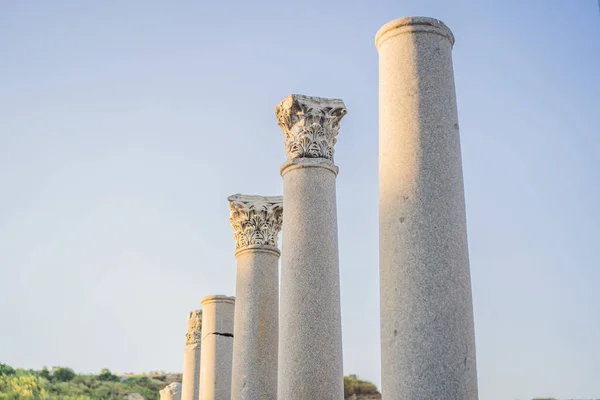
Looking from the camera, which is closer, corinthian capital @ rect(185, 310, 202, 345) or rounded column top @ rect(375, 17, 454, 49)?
rounded column top @ rect(375, 17, 454, 49)

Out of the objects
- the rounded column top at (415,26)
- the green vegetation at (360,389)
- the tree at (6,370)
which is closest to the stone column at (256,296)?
the rounded column top at (415,26)

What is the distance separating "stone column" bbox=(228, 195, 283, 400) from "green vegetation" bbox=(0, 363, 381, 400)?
196 ft

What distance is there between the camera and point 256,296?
23891 millimetres

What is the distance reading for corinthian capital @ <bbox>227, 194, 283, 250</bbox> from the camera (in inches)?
990

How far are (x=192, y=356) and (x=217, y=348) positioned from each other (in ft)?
25.4

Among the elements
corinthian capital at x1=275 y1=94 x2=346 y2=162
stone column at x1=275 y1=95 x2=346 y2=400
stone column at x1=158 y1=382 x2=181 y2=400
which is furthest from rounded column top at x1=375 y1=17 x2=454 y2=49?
stone column at x1=158 y1=382 x2=181 y2=400

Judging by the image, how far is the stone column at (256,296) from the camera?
23.2 m

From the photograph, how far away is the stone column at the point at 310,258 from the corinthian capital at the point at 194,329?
65.2ft

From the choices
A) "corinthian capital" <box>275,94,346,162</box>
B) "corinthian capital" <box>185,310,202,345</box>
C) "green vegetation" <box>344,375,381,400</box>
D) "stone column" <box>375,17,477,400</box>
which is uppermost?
"green vegetation" <box>344,375,381,400</box>

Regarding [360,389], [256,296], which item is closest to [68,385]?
[360,389]

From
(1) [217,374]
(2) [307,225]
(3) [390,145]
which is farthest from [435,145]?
(1) [217,374]

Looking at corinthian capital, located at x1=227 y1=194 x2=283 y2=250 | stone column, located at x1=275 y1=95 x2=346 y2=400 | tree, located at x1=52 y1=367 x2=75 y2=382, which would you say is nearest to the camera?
stone column, located at x1=275 y1=95 x2=346 y2=400

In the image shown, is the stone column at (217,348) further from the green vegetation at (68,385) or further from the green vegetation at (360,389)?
the green vegetation at (360,389)

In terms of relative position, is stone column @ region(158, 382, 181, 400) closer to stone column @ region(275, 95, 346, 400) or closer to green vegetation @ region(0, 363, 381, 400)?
stone column @ region(275, 95, 346, 400)
